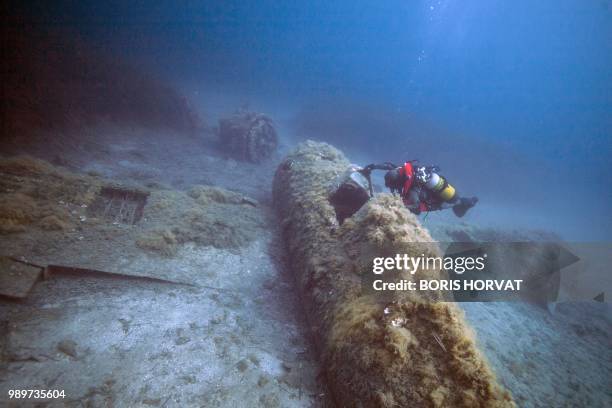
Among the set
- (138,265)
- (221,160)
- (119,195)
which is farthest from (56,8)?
(138,265)

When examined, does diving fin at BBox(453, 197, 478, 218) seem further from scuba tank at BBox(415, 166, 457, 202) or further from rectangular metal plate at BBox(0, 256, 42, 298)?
rectangular metal plate at BBox(0, 256, 42, 298)

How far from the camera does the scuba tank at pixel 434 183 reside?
5723 millimetres

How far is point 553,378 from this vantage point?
13.2 feet

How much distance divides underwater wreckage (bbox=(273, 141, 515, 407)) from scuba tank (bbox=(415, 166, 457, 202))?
2620 mm

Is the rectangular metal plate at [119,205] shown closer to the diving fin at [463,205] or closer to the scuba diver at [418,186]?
the scuba diver at [418,186]

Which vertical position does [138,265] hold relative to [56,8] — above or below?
below

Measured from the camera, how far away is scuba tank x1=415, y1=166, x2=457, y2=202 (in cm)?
572

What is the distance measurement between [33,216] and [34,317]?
181 centimetres

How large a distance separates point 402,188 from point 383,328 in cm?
397

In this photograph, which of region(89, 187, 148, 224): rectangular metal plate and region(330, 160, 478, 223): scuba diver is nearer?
region(89, 187, 148, 224): rectangular metal plate

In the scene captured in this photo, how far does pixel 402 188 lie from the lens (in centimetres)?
577

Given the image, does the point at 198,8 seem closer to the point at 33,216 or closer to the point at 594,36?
the point at 33,216

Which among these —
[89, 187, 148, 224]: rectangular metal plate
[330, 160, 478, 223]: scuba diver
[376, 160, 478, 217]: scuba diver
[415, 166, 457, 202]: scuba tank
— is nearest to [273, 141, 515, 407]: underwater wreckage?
[330, 160, 478, 223]: scuba diver

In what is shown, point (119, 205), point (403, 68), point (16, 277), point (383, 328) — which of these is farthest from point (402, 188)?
point (403, 68)
